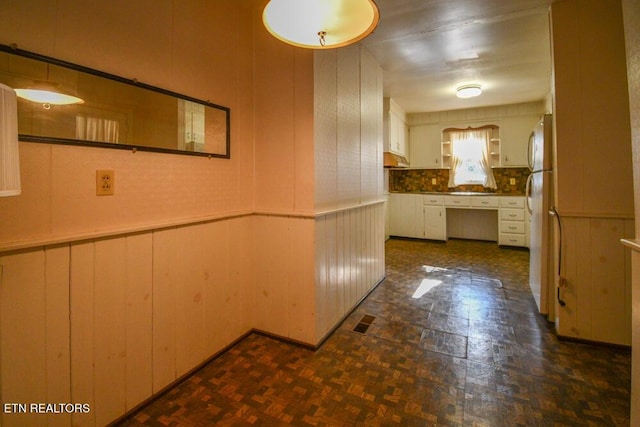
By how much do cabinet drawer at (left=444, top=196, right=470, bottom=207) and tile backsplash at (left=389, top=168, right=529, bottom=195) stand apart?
673 mm

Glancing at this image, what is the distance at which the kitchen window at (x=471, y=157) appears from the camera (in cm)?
562

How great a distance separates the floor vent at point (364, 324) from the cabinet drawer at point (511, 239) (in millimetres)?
3791

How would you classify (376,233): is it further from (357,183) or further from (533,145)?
(533,145)

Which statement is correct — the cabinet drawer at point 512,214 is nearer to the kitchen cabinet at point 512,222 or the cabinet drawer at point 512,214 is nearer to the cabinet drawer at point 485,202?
the kitchen cabinet at point 512,222

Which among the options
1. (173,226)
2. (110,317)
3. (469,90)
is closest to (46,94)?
(173,226)

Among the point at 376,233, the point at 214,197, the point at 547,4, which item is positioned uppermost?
the point at 547,4

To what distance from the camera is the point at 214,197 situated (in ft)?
6.29

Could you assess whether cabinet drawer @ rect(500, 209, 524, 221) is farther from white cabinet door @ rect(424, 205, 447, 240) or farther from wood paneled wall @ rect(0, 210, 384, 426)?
wood paneled wall @ rect(0, 210, 384, 426)

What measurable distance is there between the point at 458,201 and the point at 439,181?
0.90 metres

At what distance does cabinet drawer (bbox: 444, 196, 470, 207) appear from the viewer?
5.37 metres

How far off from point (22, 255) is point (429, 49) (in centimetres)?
349

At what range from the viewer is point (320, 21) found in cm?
108

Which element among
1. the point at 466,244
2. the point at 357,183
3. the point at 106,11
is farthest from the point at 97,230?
the point at 466,244

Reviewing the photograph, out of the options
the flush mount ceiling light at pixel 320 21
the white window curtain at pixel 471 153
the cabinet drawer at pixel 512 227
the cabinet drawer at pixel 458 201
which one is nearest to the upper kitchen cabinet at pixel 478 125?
the white window curtain at pixel 471 153
